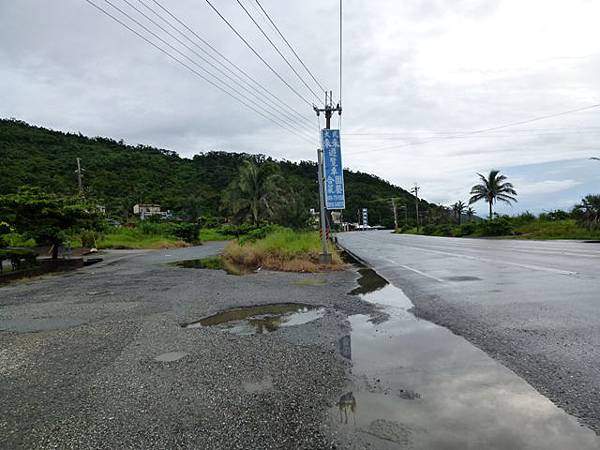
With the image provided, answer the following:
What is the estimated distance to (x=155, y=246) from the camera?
3556 cm

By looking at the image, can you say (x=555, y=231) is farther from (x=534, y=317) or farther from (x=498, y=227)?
(x=534, y=317)

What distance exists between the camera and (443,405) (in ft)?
11.7

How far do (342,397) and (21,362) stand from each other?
3726 mm

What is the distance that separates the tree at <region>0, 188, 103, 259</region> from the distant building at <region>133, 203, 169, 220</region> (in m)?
41.6

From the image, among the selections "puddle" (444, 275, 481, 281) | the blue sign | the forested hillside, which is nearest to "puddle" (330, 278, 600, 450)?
"puddle" (444, 275, 481, 281)

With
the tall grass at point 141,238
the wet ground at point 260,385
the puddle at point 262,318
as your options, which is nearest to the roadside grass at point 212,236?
the tall grass at point 141,238

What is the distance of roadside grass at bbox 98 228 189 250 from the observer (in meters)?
34.8

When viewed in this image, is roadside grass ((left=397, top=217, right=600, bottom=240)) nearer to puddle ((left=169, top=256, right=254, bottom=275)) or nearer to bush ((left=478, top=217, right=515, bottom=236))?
bush ((left=478, top=217, right=515, bottom=236))

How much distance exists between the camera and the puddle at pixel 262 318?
6431 millimetres

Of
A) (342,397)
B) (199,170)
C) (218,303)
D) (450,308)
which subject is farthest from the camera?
(199,170)

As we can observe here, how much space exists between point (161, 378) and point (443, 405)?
264 cm

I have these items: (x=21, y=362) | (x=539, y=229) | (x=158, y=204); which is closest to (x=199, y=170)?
(x=158, y=204)

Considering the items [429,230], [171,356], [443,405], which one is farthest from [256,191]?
[443,405]

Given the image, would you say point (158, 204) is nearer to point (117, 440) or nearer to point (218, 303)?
point (218, 303)
